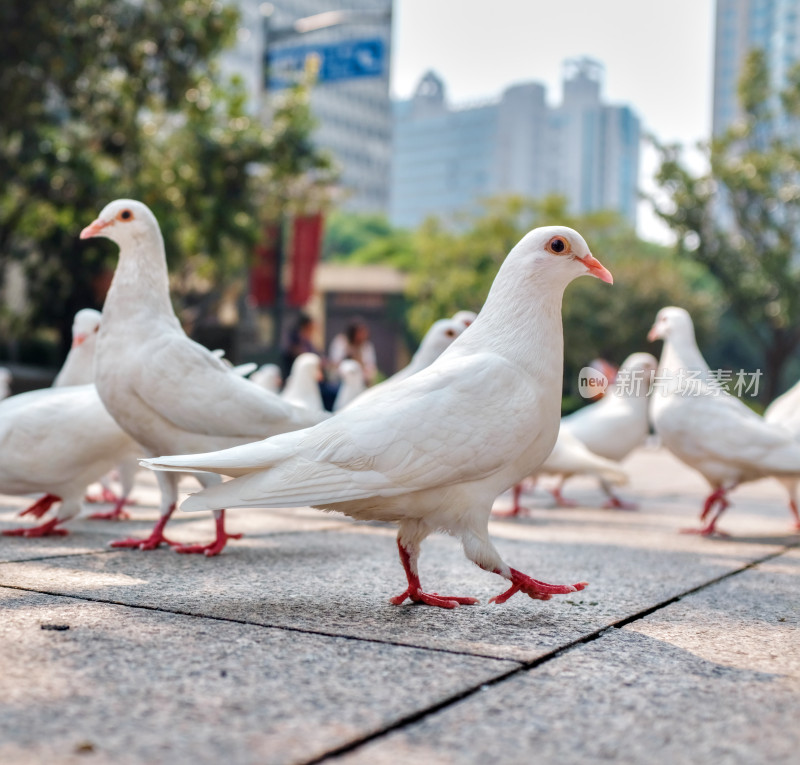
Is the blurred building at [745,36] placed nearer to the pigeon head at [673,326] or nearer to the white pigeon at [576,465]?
the pigeon head at [673,326]

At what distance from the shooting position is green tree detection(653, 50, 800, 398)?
76.5ft

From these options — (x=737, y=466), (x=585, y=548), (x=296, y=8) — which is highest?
(x=296, y=8)

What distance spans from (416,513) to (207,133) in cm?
1305

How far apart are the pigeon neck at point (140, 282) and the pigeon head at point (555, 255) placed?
2041mm

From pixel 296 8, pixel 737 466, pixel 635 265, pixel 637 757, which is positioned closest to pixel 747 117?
pixel 635 265

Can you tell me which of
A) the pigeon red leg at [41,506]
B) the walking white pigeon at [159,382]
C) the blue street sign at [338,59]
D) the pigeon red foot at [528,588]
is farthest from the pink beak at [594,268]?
the blue street sign at [338,59]

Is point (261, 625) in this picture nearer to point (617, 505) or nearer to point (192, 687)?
point (192, 687)

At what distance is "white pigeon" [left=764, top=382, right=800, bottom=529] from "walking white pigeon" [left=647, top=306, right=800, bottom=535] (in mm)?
441

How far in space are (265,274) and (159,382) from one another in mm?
12589

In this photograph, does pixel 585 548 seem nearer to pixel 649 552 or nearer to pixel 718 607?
pixel 649 552

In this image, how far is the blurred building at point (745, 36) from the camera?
299 ft

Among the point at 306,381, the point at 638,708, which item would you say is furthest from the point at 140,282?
the point at 306,381

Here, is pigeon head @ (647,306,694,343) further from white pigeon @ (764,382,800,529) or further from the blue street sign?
the blue street sign

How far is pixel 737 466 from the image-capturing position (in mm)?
6160
